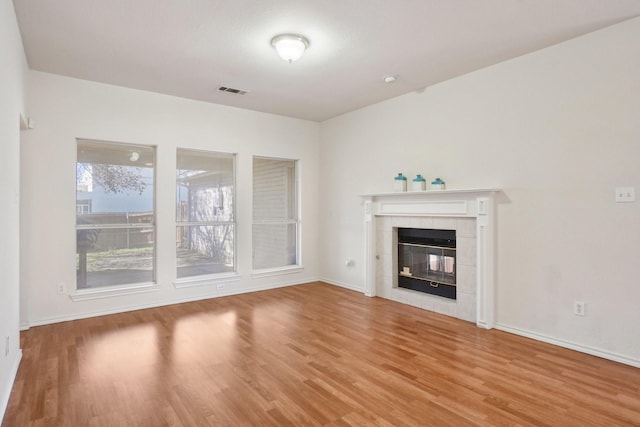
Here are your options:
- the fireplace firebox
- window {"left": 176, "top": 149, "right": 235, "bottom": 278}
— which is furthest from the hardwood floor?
window {"left": 176, "top": 149, "right": 235, "bottom": 278}

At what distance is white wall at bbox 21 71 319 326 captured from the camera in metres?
3.98

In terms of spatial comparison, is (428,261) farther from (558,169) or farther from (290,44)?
(290,44)

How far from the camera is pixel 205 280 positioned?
16.9 ft

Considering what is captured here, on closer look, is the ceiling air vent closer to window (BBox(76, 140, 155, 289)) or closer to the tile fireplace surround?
window (BBox(76, 140, 155, 289))

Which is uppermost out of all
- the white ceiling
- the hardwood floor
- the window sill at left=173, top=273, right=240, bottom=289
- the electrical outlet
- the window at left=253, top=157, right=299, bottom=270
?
the white ceiling

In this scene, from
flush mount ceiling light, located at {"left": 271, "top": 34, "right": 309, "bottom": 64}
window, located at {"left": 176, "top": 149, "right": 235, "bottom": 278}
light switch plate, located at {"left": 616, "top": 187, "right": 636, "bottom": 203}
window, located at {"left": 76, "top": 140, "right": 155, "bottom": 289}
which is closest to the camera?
light switch plate, located at {"left": 616, "top": 187, "right": 636, "bottom": 203}

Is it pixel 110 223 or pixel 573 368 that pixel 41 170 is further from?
pixel 573 368

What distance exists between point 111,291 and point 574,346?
5.07 metres

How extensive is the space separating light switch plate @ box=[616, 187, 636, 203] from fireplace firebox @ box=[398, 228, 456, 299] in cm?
165

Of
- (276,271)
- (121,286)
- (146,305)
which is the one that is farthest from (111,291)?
(276,271)

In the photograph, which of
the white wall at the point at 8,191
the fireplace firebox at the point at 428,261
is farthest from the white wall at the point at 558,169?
the white wall at the point at 8,191

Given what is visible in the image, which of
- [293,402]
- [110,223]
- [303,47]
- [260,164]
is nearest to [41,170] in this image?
[110,223]

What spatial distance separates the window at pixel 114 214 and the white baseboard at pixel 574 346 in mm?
4454

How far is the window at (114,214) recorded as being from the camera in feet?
14.4
